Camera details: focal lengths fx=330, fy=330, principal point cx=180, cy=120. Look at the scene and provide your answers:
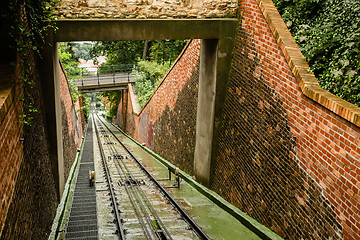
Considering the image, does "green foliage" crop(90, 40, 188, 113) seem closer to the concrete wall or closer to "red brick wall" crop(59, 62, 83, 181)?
the concrete wall

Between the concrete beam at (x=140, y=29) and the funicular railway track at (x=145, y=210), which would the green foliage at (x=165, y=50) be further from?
the concrete beam at (x=140, y=29)

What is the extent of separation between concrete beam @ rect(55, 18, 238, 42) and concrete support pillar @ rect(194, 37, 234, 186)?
1.25 feet

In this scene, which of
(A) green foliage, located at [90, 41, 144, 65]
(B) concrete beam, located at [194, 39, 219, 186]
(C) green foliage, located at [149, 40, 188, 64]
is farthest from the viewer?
(A) green foliage, located at [90, 41, 144, 65]

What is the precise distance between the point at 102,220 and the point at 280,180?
418cm

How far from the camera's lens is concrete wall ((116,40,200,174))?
35.3 ft

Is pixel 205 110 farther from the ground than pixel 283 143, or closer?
farther from the ground

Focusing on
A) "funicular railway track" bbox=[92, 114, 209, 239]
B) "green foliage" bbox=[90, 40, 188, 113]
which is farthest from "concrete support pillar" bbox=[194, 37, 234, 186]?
"green foliage" bbox=[90, 40, 188, 113]

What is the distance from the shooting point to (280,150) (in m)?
5.94

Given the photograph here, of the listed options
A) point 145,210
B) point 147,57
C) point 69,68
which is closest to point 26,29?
point 145,210

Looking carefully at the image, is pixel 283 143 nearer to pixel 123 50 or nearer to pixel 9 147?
pixel 9 147

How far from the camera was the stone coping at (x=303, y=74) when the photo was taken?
433 cm

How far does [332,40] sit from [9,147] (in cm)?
648

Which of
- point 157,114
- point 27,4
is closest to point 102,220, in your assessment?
point 27,4

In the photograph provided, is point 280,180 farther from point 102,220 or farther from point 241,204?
point 102,220
